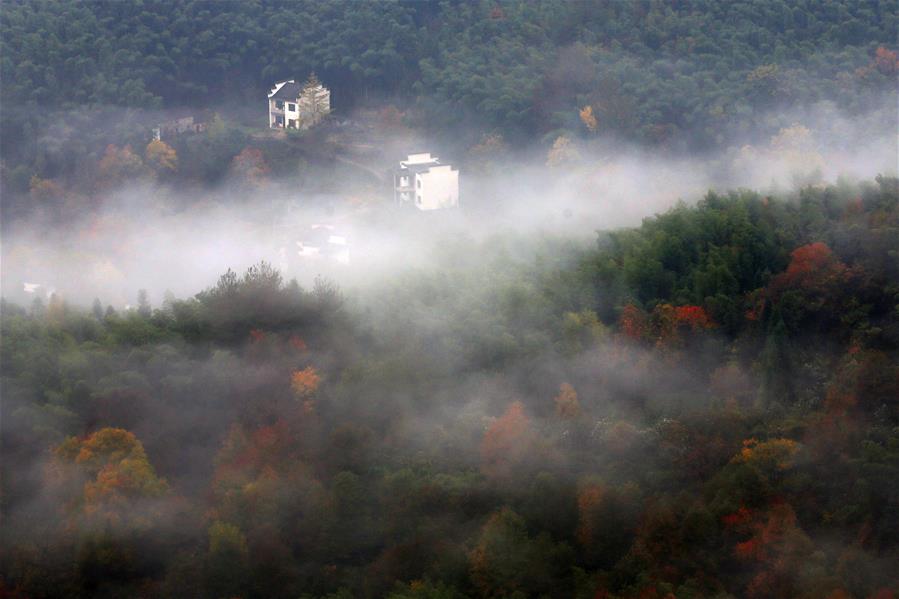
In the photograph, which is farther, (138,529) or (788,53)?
(788,53)

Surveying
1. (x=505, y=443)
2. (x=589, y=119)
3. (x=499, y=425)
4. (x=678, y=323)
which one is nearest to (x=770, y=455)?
(x=505, y=443)

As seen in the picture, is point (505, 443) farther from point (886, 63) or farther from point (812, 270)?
point (886, 63)

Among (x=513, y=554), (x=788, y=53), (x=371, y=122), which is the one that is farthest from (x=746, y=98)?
(x=513, y=554)

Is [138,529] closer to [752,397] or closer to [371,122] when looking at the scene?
[752,397]

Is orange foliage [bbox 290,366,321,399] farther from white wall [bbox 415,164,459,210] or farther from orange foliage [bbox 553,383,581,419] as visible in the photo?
white wall [bbox 415,164,459,210]

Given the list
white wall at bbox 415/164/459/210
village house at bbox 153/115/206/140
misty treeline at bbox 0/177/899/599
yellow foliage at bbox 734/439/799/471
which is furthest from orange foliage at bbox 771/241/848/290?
village house at bbox 153/115/206/140
